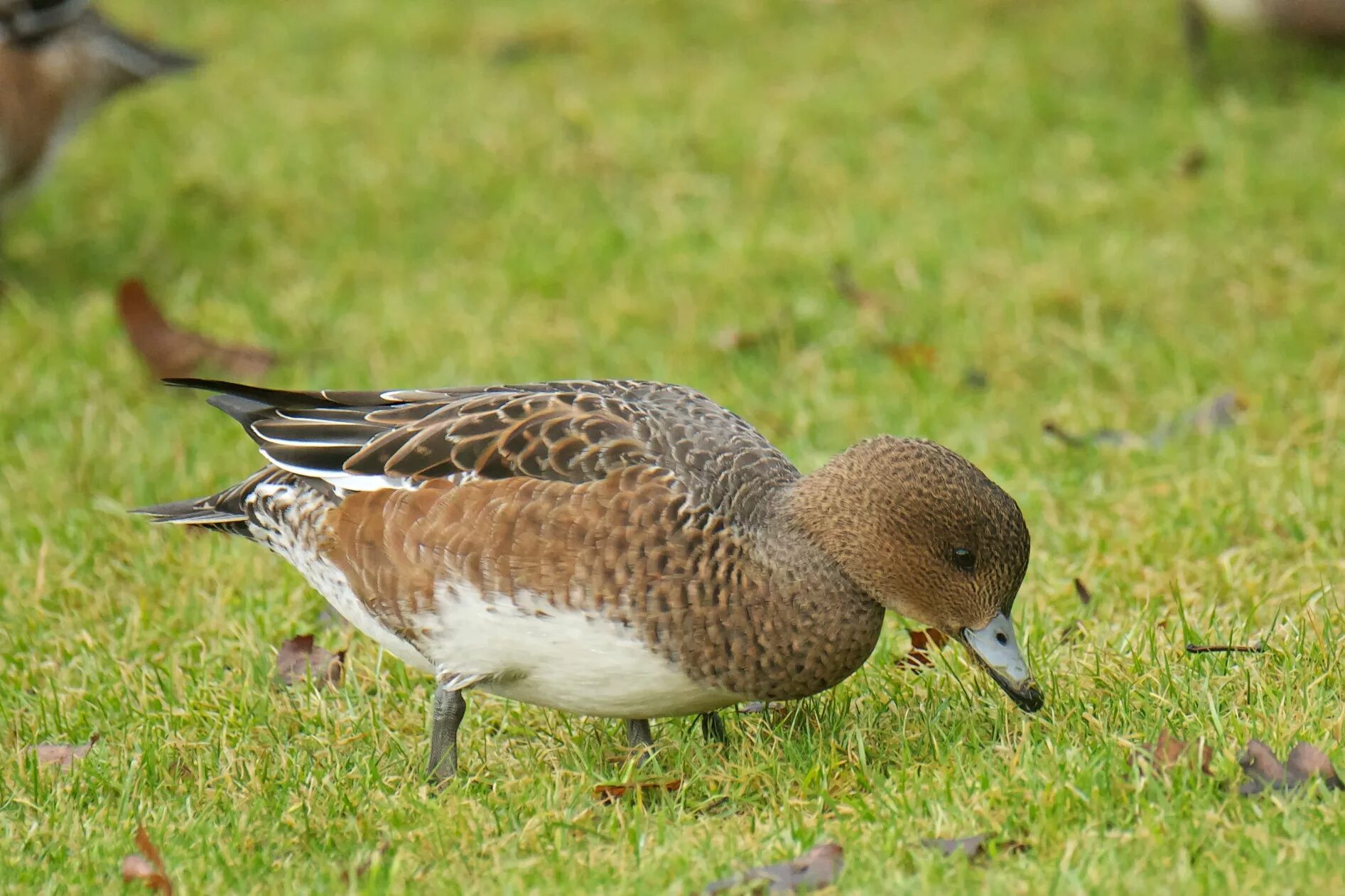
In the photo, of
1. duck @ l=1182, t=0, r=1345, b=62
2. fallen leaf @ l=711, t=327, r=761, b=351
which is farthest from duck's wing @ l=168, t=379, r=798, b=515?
duck @ l=1182, t=0, r=1345, b=62

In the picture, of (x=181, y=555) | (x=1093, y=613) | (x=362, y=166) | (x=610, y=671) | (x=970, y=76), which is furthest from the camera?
(x=970, y=76)

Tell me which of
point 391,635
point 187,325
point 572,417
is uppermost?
point 572,417

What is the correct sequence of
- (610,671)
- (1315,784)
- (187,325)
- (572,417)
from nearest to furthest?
1. (1315,784)
2. (610,671)
3. (572,417)
4. (187,325)

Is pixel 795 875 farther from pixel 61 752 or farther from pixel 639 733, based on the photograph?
pixel 61 752

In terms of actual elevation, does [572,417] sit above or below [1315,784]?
above

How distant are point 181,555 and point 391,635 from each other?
140cm

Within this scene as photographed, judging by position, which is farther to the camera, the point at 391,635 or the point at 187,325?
the point at 187,325

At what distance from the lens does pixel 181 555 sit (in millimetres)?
4473

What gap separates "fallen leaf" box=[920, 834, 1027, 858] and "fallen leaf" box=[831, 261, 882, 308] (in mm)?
3289

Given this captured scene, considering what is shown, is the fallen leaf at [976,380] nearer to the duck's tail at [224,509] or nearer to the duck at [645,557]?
the duck at [645,557]

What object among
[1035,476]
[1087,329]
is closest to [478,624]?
[1035,476]

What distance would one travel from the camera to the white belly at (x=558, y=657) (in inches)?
118

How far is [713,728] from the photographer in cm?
342

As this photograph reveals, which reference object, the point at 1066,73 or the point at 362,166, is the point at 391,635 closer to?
the point at 362,166
